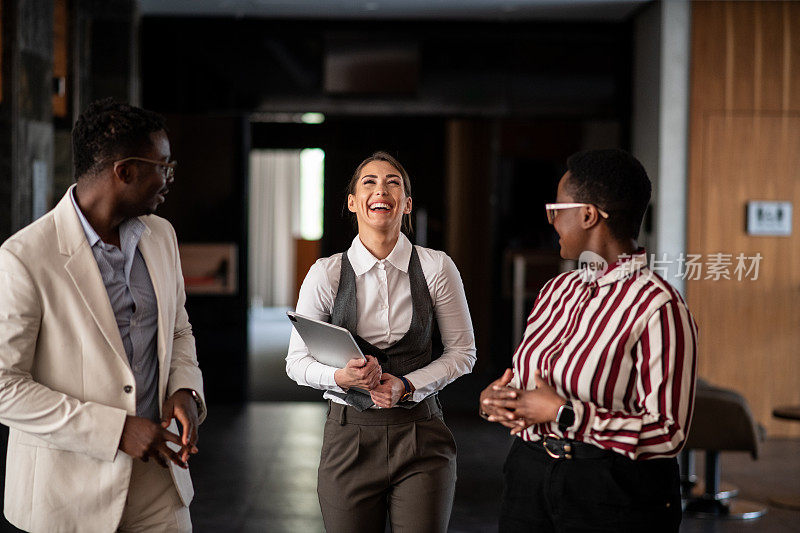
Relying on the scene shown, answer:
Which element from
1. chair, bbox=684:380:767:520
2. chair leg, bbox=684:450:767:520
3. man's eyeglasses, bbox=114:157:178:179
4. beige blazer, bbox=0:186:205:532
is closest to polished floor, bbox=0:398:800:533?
chair leg, bbox=684:450:767:520

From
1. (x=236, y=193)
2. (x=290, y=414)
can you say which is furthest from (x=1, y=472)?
(x=236, y=193)

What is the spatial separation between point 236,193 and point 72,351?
6.02 meters

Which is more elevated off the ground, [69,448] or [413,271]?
[413,271]

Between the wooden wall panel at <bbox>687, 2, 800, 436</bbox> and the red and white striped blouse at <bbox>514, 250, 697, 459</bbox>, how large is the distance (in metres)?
5.26

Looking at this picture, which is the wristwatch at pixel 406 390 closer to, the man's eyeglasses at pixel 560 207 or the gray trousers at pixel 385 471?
the gray trousers at pixel 385 471

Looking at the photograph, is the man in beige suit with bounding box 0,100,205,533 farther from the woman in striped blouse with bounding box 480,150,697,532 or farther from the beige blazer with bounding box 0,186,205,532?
the woman in striped blouse with bounding box 480,150,697,532

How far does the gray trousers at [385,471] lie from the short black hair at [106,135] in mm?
939

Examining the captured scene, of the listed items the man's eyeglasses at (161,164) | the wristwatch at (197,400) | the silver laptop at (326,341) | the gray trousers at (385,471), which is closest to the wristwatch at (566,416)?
the silver laptop at (326,341)

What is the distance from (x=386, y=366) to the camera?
2.40 metres

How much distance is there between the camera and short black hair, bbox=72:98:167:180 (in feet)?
6.64

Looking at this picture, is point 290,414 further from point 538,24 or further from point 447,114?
point 538,24

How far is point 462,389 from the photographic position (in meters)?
8.34

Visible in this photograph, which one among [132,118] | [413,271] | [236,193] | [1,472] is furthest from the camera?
[236,193]

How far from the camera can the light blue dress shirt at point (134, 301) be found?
2.05 meters
